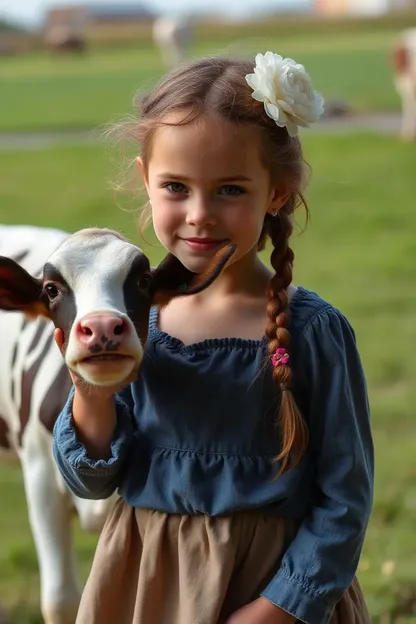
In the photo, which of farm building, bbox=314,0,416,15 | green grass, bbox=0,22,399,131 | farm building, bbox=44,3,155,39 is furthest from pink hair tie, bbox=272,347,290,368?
farm building, bbox=314,0,416,15

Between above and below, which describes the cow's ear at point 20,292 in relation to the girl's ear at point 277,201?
below

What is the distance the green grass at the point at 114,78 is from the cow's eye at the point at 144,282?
23.5 ft

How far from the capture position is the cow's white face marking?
61.9 inches

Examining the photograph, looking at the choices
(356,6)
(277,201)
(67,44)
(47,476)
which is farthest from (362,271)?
(356,6)

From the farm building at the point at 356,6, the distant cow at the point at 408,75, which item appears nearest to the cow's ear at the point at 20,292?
the distant cow at the point at 408,75

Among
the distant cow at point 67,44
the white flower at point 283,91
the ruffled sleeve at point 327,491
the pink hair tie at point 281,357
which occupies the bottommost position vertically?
the ruffled sleeve at point 327,491

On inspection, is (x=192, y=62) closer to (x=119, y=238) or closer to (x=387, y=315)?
(x=119, y=238)

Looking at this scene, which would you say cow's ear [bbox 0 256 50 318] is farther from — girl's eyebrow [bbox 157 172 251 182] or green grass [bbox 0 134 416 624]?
green grass [bbox 0 134 416 624]

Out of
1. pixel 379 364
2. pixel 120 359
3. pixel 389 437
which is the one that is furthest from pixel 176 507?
pixel 379 364

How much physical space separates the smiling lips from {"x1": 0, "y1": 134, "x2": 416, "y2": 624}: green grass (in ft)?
1.63

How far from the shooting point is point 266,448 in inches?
70.8

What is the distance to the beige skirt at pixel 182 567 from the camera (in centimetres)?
177

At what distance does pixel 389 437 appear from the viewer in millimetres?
4410

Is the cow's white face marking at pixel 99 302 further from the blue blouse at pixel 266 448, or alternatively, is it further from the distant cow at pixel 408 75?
the distant cow at pixel 408 75
